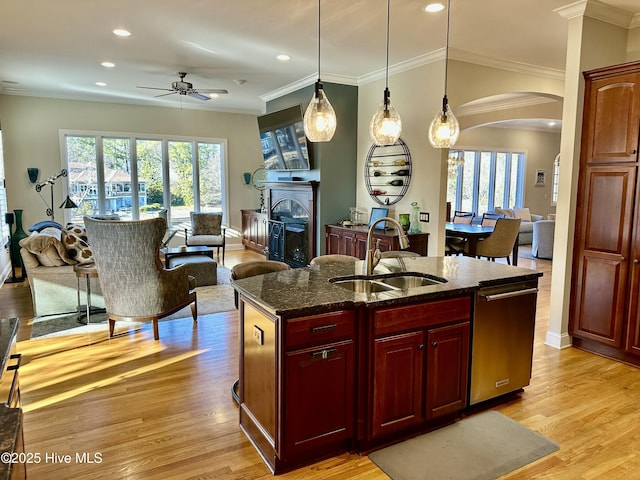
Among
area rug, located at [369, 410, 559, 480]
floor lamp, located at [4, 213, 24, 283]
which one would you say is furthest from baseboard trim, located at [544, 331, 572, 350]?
floor lamp, located at [4, 213, 24, 283]

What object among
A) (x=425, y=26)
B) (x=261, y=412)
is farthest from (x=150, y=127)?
(x=261, y=412)

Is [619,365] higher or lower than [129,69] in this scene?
lower

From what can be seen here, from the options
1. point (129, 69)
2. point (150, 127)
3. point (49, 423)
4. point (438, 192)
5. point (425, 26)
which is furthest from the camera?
point (150, 127)

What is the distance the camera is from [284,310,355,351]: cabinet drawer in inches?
84.4

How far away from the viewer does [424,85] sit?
5.38 metres

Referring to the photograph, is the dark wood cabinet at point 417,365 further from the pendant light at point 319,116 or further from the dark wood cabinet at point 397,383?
the pendant light at point 319,116

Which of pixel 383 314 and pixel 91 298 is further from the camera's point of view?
pixel 91 298

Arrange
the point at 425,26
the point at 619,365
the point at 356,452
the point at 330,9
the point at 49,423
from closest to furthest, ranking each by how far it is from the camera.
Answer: the point at 356,452 → the point at 49,423 → the point at 619,365 → the point at 330,9 → the point at 425,26

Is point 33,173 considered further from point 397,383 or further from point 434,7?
point 397,383

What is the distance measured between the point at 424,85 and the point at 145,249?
12.3 feet

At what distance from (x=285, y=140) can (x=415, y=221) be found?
8.80ft

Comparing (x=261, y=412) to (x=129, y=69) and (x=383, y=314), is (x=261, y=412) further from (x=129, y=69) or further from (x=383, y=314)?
(x=129, y=69)

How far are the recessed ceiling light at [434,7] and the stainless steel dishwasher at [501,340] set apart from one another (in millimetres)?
2435

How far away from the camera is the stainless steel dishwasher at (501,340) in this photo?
277 cm
